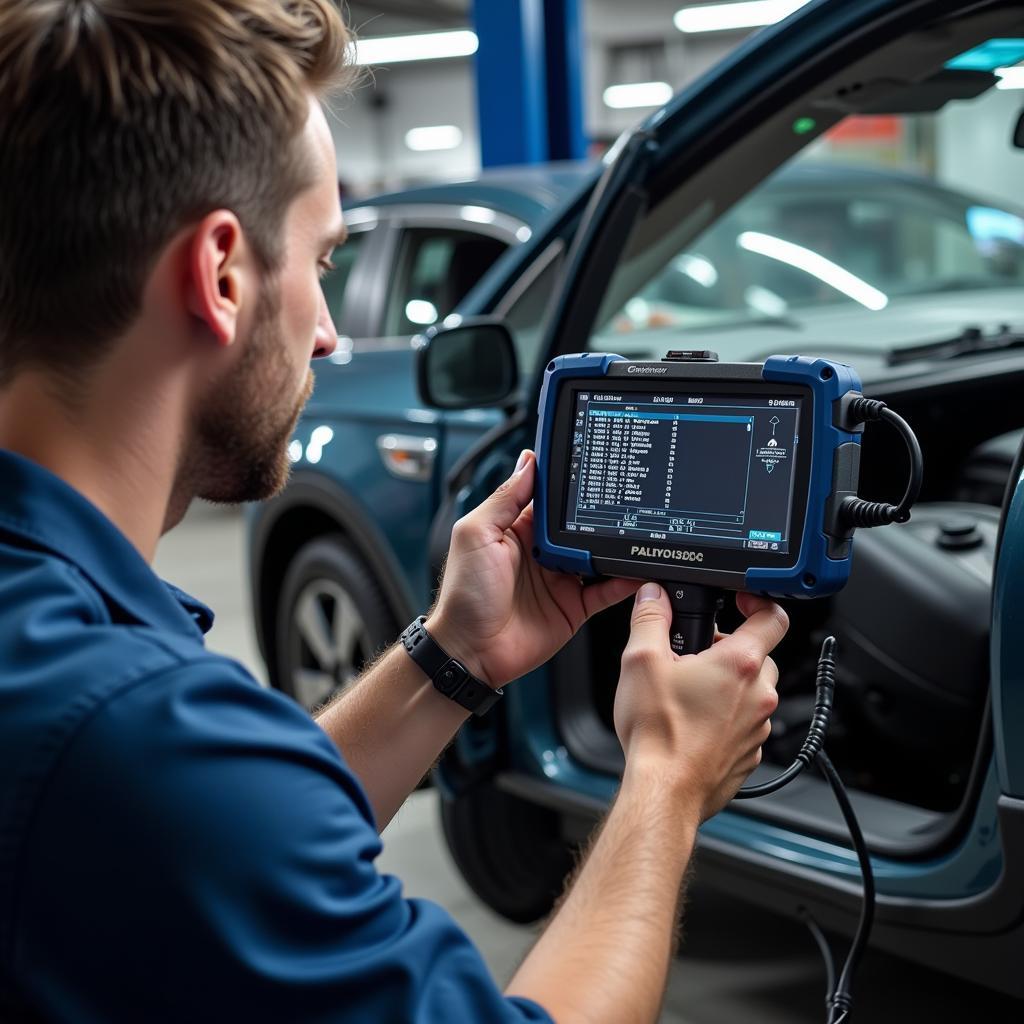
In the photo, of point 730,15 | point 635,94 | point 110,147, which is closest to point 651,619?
point 110,147

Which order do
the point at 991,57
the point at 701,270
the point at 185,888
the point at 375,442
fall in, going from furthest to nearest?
the point at 701,270 < the point at 375,442 < the point at 991,57 < the point at 185,888

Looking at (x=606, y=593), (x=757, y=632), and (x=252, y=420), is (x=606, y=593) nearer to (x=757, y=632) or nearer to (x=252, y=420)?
(x=757, y=632)

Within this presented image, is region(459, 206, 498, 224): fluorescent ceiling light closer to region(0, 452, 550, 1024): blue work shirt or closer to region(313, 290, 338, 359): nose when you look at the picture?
region(313, 290, 338, 359): nose

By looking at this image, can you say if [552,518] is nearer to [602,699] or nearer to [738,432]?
[738,432]

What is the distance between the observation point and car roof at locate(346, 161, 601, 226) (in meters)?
3.20

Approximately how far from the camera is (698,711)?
1.26 metres

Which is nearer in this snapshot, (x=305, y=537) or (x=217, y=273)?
(x=217, y=273)

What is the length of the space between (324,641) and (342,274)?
1.22m

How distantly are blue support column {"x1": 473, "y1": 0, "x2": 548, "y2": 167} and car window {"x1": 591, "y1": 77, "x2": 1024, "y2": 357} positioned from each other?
2.84 meters

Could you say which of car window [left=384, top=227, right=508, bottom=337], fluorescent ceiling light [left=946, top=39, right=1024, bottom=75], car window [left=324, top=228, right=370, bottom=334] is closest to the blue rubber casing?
fluorescent ceiling light [left=946, top=39, right=1024, bottom=75]

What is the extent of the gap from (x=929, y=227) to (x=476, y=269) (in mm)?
1122

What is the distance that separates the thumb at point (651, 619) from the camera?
132cm

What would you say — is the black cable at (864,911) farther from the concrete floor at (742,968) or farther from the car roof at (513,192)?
the car roof at (513,192)

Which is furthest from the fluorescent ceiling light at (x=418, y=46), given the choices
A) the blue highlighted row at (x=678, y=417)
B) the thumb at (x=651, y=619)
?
the thumb at (x=651, y=619)
